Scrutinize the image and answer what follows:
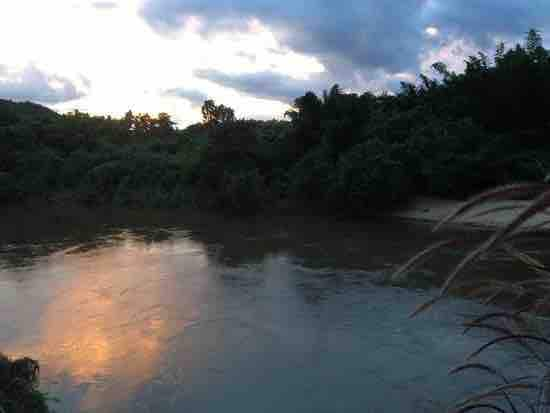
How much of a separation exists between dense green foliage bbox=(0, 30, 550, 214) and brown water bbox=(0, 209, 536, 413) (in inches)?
255

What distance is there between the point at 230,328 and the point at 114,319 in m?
2.01

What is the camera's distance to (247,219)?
71.8ft

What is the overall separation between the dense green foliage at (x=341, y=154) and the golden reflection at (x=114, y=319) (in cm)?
1025

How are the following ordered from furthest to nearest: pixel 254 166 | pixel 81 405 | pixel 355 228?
pixel 254 166 → pixel 355 228 → pixel 81 405

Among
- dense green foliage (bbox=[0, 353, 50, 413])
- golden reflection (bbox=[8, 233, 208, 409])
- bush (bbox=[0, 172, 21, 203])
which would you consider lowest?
golden reflection (bbox=[8, 233, 208, 409])

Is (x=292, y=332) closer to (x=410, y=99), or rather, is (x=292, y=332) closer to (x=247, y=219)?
(x=247, y=219)

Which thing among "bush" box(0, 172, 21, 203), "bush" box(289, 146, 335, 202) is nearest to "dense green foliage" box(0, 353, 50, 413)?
"bush" box(289, 146, 335, 202)

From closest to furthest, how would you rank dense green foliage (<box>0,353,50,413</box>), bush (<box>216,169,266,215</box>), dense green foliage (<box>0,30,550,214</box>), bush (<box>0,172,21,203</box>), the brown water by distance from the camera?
1. dense green foliage (<box>0,353,50,413</box>)
2. the brown water
3. dense green foliage (<box>0,30,550,214</box>)
4. bush (<box>216,169,266,215</box>)
5. bush (<box>0,172,21,203</box>)

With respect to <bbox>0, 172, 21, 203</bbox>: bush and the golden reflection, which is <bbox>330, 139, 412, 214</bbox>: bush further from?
<bbox>0, 172, 21, 203</bbox>: bush

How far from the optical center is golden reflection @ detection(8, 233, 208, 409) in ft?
21.2

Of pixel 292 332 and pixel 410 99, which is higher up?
pixel 410 99

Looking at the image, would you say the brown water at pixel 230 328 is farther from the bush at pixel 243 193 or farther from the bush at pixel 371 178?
the bush at pixel 243 193

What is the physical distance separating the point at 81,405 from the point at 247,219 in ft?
53.6

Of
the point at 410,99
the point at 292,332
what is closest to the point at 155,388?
the point at 292,332
